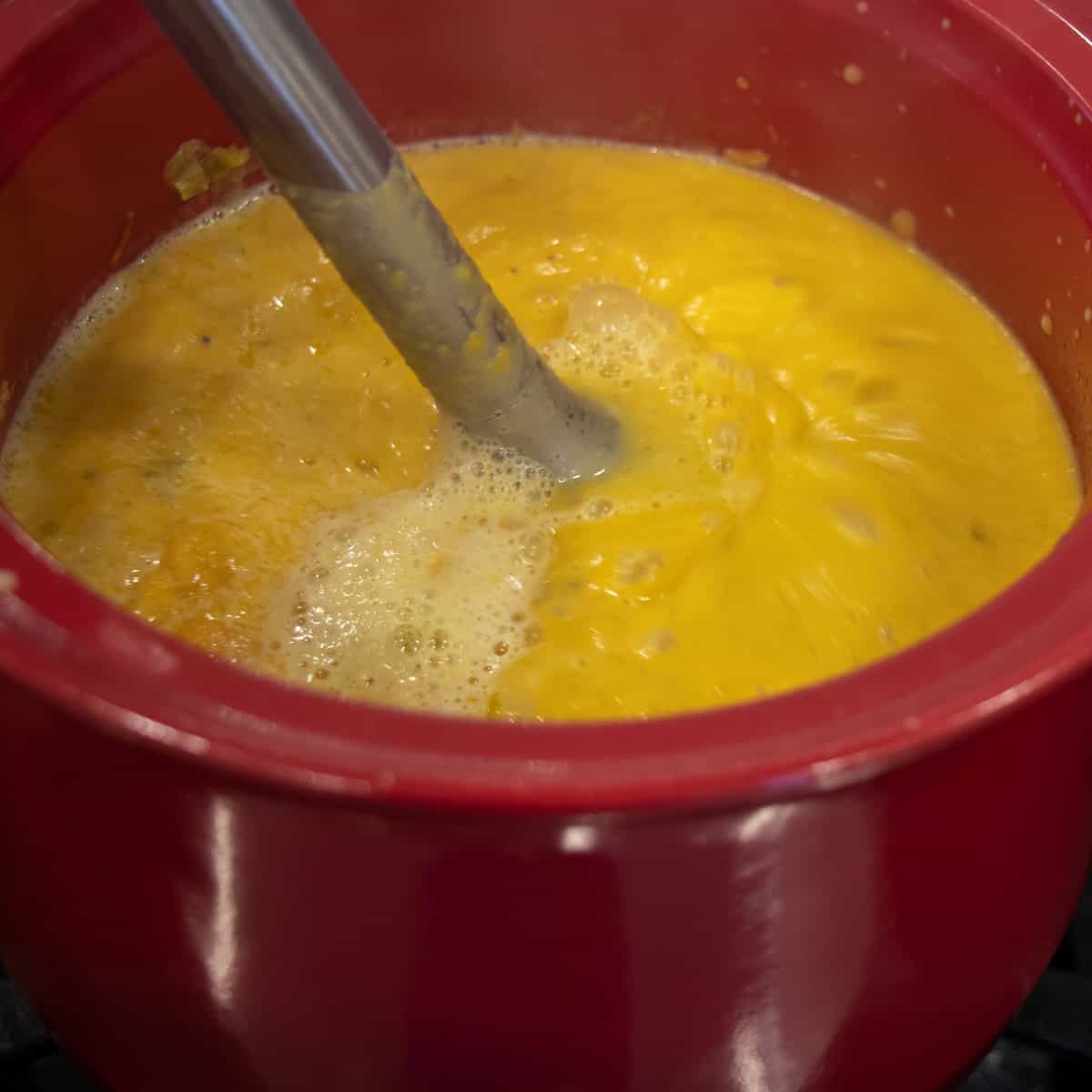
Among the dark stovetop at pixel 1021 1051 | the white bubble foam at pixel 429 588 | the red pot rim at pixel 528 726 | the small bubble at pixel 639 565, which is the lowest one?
the dark stovetop at pixel 1021 1051

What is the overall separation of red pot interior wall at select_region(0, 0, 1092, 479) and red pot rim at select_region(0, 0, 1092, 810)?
0.47 m

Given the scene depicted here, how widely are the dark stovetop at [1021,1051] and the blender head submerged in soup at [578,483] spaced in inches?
9.9

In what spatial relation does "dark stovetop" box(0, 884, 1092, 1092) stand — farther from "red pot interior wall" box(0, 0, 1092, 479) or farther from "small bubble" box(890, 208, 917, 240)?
"small bubble" box(890, 208, 917, 240)

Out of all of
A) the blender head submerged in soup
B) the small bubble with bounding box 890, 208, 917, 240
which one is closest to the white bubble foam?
the blender head submerged in soup

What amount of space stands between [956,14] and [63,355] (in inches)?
28.6

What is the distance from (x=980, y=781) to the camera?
527 millimetres

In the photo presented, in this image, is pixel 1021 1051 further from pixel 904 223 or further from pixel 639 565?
pixel 904 223

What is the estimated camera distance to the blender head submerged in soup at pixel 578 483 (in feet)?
2.65

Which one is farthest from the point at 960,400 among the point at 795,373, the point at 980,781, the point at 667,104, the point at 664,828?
the point at 664,828

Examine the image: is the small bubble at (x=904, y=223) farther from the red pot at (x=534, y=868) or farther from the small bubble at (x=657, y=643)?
the red pot at (x=534, y=868)

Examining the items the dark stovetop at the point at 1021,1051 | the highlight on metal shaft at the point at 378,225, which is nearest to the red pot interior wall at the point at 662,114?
the highlight on metal shaft at the point at 378,225

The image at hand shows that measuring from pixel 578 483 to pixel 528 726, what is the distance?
0.47 metres

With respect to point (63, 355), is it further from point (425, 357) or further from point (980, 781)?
point (980, 781)

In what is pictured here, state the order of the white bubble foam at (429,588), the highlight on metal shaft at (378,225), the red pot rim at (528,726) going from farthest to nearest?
the white bubble foam at (429,588)
the highlight on metal shaft at (378,225)
the red pot rim at (528,726)
